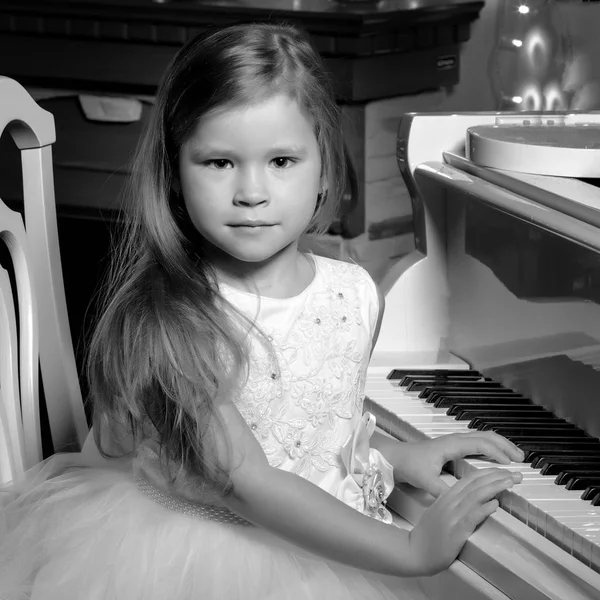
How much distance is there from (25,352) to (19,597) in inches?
16.0

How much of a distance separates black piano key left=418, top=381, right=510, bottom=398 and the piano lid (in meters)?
0.35

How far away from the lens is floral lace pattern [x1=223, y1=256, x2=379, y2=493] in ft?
4.96

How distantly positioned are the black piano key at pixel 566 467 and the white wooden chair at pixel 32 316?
78 centimetres

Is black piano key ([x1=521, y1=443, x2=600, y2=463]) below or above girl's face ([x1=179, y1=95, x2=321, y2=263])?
below

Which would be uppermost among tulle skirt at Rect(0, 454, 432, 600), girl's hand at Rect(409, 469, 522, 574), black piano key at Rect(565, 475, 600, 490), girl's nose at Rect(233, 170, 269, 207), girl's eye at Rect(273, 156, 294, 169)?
girl's eye at Rect(273, 156, 294, 169)

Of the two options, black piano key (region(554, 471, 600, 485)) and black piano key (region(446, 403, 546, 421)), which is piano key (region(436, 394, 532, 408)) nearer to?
black piano key (region(446, 403, 546, 421))

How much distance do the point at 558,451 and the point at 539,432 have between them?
0.09 meters

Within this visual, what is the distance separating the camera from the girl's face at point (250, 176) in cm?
136

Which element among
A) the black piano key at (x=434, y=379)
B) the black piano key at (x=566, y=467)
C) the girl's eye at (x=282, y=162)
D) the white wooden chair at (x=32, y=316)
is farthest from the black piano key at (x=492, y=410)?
the white wooden chair at (x=32, y=316)

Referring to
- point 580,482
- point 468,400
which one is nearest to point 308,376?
point 468,400

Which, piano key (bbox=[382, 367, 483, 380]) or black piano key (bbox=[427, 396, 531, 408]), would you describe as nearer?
black piano key (bbox=[427, 396, 531, 408])

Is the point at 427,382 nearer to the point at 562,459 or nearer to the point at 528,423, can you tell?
the point at 528,423

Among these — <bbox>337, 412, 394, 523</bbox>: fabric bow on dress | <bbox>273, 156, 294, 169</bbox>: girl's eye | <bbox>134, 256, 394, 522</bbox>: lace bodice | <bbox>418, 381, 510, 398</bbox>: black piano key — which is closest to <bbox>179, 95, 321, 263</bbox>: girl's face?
<bbox>273, 156, 294, 169</bbox>: girl's eye

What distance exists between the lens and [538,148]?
5.62 feet
